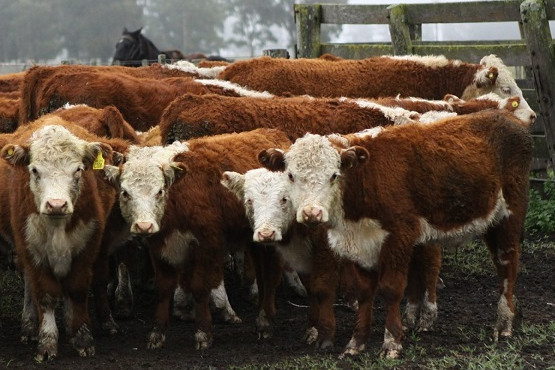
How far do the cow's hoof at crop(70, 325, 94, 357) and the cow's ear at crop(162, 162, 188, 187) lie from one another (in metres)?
1.29

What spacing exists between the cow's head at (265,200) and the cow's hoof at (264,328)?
0.80 meters

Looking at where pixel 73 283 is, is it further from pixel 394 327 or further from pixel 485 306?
pixel 485 306

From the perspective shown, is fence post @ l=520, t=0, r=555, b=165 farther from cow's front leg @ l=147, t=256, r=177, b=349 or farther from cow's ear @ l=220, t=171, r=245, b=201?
cow's front leg @ l=147, t=256, r=177, b=349

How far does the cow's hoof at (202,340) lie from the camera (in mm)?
7781

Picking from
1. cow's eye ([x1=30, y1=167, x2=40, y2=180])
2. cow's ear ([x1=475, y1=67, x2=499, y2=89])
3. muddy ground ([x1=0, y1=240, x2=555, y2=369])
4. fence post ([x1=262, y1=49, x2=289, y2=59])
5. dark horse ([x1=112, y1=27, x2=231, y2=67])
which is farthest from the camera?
dark horse ([x1=112, y1=27, x2=231, y2=67])

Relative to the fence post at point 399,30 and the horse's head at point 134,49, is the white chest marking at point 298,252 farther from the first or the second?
the horse's head at point 134,49

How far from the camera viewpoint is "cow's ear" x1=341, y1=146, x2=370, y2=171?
7.06m

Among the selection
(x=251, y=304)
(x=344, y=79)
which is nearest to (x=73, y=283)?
(x=251, y=304)

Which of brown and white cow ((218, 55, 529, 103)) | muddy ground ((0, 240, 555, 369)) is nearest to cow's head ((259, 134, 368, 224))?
muddy ground ((0, 240, 555, 369))

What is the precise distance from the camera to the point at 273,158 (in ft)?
23.9

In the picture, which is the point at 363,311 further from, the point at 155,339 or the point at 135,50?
the point at 135,50

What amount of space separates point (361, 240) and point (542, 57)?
15.2 ft

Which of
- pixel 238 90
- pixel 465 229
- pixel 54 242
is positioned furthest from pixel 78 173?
pixel 238 90

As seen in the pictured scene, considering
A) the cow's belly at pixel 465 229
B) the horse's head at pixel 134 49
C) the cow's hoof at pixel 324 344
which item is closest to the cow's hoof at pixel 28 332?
the cow's hoof at pixel 324 344
